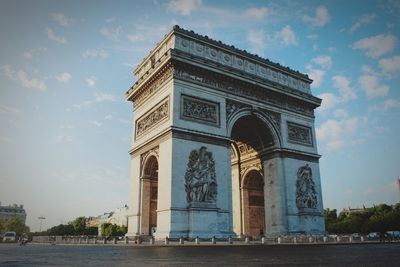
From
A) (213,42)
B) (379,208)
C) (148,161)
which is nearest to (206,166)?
(148,161)

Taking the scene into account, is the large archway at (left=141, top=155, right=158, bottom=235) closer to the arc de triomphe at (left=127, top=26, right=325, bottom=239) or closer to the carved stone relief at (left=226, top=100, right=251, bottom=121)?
the arc de triomphe at (left=127, top=26, right=325, bottom=239)

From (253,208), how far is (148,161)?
1082cm

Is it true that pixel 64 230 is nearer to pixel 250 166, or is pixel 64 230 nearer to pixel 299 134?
pixel 250 166

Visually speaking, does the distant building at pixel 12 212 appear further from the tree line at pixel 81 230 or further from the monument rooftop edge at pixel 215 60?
the monument rooftop edge at pixel 215 60

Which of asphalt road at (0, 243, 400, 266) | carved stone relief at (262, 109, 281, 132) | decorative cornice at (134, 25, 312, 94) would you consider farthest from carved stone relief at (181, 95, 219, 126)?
asphalt road at (0, 243, 400, 266)

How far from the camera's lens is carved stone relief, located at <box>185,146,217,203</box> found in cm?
2130

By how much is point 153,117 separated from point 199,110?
3.69 m

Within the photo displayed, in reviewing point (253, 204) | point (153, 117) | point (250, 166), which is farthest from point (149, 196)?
point (253, 204)

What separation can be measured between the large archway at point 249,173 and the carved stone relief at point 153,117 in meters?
6.89

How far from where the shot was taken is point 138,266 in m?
5.58

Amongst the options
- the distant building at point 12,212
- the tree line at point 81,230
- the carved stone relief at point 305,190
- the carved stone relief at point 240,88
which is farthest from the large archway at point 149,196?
the distant building at point 12,212

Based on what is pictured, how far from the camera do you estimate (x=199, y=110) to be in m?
23.3

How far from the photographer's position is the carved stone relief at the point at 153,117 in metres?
23.2

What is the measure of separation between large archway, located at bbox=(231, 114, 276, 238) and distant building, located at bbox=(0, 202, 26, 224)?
146 m
